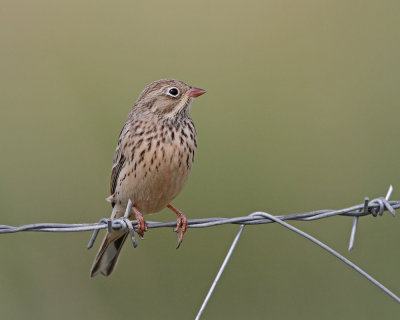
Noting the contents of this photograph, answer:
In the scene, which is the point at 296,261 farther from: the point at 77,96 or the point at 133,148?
the point at 77,96

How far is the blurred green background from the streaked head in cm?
161

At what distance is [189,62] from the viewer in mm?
8773

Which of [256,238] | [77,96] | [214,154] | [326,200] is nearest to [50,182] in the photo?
[77,96]

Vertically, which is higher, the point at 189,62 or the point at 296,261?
the point at 189,62

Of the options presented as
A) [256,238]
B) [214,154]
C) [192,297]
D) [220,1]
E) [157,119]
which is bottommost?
[192,297]

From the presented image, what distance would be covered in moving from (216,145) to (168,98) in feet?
6.21

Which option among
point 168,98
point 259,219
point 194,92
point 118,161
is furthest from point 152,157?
point 259,219

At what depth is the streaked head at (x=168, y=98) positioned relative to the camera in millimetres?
6207

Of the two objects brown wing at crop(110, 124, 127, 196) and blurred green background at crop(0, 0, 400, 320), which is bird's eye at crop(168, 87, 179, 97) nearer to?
brown wing at crop(110, 124, 127, 196)

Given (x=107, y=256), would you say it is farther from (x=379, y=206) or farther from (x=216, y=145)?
(x=379, y=206)

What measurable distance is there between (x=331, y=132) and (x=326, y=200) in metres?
0.82

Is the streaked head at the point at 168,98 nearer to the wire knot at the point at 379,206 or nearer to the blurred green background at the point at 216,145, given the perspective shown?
the blurred green background at the point at 216,145

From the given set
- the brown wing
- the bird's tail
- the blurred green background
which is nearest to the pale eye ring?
the brown wing

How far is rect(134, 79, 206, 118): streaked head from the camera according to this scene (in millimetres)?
6207
